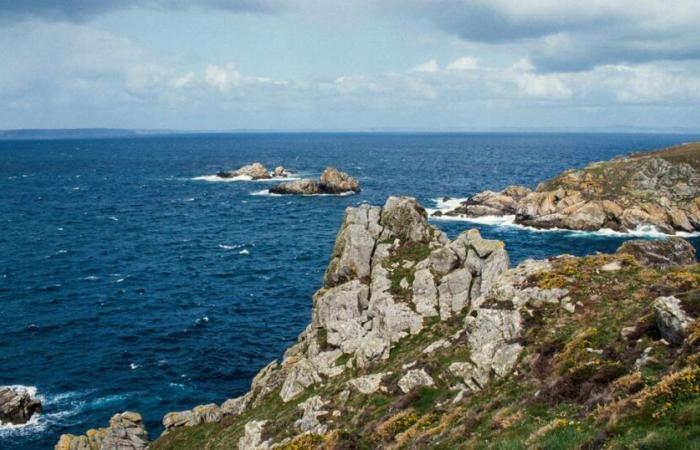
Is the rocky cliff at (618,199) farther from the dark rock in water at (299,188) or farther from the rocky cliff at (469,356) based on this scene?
the rocky cliff at (469,356)

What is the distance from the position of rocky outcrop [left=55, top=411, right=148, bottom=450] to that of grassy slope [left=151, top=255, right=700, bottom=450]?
9.64 m

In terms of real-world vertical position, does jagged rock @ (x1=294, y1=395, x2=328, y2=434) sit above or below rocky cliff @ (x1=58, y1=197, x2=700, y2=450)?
below

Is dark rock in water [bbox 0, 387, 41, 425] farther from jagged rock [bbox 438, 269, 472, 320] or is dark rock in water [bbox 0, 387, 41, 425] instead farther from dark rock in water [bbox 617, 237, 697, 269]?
dark rock in water [bbox 617, 237, 697, 269]

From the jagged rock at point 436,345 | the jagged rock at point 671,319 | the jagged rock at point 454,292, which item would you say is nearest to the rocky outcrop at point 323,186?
the jagged rock at point 454,292

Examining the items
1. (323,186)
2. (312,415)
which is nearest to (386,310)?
(312,415)

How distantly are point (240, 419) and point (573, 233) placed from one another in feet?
298

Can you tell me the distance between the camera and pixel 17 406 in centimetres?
5231

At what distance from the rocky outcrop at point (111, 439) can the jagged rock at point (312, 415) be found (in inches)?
744

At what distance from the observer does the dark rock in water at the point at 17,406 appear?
52.1 m

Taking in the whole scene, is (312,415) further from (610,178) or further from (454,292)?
(610,178)

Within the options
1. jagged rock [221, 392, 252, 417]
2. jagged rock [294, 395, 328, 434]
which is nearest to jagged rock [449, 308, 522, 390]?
jagged rock [294, 395, 328, 434]

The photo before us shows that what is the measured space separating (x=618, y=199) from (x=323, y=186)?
87728 mm

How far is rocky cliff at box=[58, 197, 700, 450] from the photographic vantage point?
21078 mm

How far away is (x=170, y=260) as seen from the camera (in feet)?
331
